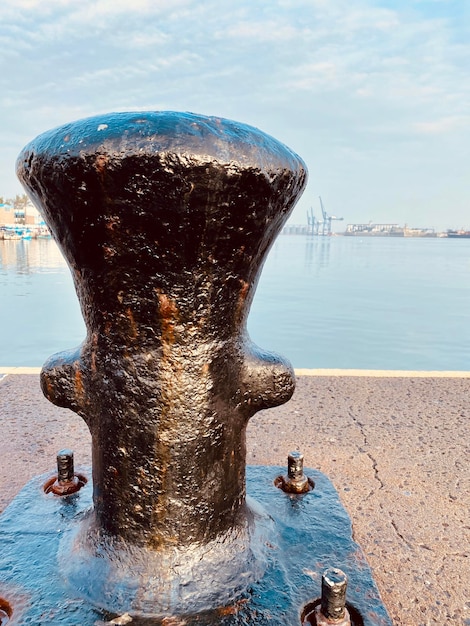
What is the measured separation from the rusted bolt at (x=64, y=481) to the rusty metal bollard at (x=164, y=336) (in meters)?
0.35

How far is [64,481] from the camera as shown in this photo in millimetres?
1925

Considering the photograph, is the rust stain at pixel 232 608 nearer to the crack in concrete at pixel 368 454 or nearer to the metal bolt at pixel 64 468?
the metal bolt at pixel 64 468

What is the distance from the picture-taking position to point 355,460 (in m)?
2.69

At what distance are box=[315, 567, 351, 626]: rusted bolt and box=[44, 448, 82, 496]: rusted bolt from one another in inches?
41.5

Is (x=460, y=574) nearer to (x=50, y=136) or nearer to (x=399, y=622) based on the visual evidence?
(x=399, y=622)

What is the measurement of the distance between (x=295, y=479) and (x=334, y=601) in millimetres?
729

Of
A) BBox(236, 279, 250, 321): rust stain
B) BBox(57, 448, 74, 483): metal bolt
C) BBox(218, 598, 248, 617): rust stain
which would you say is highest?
BBox(236, 279, 250, 321): rust stain

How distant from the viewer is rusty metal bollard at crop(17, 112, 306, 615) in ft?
3.77

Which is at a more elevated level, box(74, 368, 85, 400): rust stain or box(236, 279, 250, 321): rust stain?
box(236, 279, 250, 321): rust stain

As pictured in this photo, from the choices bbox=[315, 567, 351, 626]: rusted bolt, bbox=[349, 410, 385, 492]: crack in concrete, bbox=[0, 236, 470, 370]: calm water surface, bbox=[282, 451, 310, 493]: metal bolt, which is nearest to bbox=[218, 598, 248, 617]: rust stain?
bbox=[315, 567, 351, 626]: rusted bolt

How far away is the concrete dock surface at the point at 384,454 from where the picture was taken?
1789mm

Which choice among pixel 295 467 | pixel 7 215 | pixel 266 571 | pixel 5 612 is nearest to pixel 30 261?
pixel 295 467

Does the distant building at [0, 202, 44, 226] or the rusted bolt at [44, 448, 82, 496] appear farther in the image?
the distant building at [0, 202, 44, 226]

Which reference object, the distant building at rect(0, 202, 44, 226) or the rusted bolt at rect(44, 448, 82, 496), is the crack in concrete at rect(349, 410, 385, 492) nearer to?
the rusted bolt at rect(44, 448, 82, 496)
